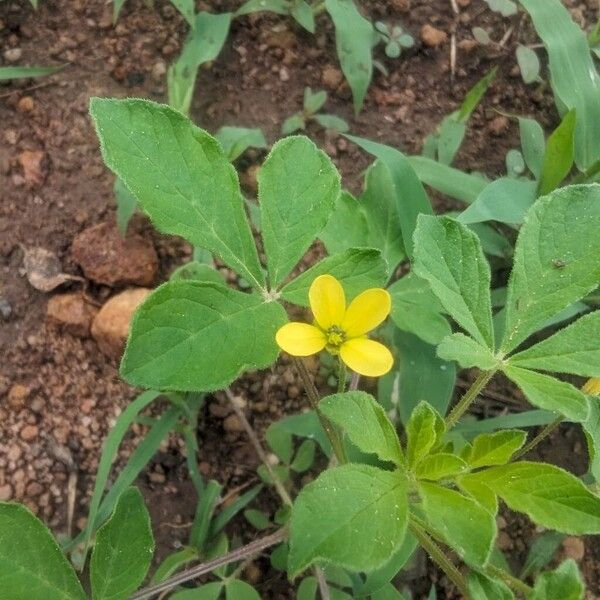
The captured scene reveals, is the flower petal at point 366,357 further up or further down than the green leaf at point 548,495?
further up

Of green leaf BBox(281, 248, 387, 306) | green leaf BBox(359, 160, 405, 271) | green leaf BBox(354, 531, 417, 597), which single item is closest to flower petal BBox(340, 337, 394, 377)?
green leaf BBox(281, 248, 387, 306)

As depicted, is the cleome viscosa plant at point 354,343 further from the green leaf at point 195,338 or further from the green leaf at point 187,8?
the green leaf at point 187,8

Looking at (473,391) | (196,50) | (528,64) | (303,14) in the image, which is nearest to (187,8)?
(196,50)

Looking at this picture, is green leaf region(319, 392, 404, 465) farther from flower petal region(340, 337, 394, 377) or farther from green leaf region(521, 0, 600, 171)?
green leaf region(521, 0, 600, 171)

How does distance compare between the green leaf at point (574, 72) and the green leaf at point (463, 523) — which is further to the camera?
the green leaf at point (574, 72)

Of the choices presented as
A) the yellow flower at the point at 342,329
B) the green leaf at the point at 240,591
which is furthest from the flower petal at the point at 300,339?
the green leaf at the point at 240,591

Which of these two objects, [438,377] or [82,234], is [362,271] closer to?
[438,377]
